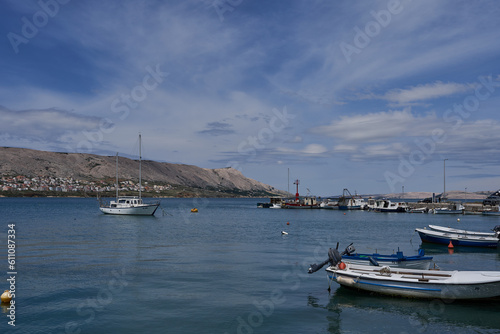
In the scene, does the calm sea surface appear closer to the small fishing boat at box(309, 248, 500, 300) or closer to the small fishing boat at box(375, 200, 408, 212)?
the small fishing boat at box(309, 248, 500, 300)

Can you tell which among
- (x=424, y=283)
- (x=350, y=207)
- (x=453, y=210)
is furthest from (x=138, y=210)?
(x=453, y=210)

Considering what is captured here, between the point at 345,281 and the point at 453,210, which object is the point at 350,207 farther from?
the point at 345,281

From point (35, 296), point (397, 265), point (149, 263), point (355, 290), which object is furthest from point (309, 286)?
point (35, 296)

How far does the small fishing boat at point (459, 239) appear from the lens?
44.1 metres

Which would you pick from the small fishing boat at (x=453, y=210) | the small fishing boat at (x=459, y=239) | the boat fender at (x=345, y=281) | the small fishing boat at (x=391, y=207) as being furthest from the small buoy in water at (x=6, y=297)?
the small fishing boat at (x=391, y=207)

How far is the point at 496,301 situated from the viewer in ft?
69.2

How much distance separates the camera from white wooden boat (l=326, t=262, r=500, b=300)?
20734mm

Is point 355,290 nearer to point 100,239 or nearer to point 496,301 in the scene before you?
point 496,301

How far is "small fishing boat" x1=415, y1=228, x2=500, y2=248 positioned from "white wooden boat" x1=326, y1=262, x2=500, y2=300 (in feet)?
86.5

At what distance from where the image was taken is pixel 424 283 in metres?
21.6

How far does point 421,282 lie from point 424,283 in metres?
0.16

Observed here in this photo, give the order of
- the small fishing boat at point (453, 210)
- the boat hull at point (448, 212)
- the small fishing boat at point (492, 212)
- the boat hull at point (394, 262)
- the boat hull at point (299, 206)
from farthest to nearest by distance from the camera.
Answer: the boat hull at point (299, 206)
the small fishing boat at point (453, 210)
the boat hull at point (448, 212)
the small fishing boat at point (492, 212)
the boat hull at point (394, 262)

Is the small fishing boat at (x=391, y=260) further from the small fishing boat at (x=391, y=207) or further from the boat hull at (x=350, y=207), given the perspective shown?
the boat hull at (x=350, y=207)

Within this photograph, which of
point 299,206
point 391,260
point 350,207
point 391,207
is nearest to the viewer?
point 391,260
